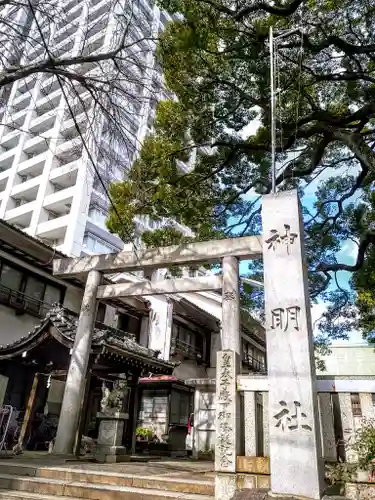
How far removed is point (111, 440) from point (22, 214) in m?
31.1

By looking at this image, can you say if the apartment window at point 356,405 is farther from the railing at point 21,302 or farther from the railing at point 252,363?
the railing at point 252,363

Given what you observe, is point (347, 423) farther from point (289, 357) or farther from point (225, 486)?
point (225, 486)

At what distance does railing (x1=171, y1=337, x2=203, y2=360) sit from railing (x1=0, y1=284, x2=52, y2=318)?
7.90m

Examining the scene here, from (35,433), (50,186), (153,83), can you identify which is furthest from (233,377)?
(50,186)

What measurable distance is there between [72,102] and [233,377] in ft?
19.4

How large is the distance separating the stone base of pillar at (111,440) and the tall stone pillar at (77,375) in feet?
2.88

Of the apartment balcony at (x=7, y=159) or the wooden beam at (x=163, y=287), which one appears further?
the apartment balcony at (x=7, y=159)

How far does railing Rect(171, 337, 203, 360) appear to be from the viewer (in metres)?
22.1

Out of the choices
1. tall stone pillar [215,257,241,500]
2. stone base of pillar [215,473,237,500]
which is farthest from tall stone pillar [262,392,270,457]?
stone base of pillar [215,473,237,500]

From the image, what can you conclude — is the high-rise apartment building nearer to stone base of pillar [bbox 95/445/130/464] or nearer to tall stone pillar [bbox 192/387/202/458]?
stone base of pillar [bbox 95/445/130/464]

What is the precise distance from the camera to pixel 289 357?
546 centimetres

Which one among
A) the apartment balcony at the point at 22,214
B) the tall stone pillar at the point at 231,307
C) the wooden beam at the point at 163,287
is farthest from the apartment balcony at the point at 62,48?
the apartment balcony at the point at 22,214

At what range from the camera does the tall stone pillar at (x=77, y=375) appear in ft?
31.2

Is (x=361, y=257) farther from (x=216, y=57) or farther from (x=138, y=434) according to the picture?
(x=138, y=434)
